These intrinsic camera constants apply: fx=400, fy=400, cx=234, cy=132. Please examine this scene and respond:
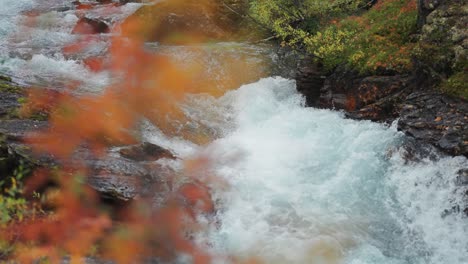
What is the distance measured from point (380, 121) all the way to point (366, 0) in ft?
27.0

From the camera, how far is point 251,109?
13945 millimetres

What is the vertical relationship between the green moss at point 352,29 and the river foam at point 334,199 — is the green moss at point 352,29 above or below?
above

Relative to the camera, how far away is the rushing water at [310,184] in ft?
24.8

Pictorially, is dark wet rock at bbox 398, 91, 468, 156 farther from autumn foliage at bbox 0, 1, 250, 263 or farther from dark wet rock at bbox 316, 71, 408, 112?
autumn foliage at bbox 0, 1, 250, 263

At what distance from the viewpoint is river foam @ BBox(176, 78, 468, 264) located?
7.52 metres

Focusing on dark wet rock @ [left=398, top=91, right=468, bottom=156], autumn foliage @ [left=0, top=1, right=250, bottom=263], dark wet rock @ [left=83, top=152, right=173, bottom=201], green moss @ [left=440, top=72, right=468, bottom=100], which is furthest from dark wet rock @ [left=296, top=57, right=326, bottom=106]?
dark wet rock @ [left=83, top=152, right=173, bottom=201]

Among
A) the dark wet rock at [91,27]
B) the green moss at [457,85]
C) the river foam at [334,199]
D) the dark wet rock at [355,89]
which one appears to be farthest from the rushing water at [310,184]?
the dark wet rock at [91,27]

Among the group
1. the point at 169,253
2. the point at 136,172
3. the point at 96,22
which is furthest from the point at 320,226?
the point at 96,22

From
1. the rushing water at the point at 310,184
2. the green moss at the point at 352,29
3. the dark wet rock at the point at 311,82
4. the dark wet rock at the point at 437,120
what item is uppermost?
the green moss at the point at 352,29

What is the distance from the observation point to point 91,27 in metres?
19.3

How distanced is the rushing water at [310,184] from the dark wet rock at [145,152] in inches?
27.5

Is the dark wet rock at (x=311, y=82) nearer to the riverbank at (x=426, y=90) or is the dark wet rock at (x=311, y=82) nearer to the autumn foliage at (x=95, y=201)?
the riverbank at (x=426, y=90)

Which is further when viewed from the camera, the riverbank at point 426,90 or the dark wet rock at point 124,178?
the riverbank at point 426,90

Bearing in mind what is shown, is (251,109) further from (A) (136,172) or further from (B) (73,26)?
(B) (73,26)
